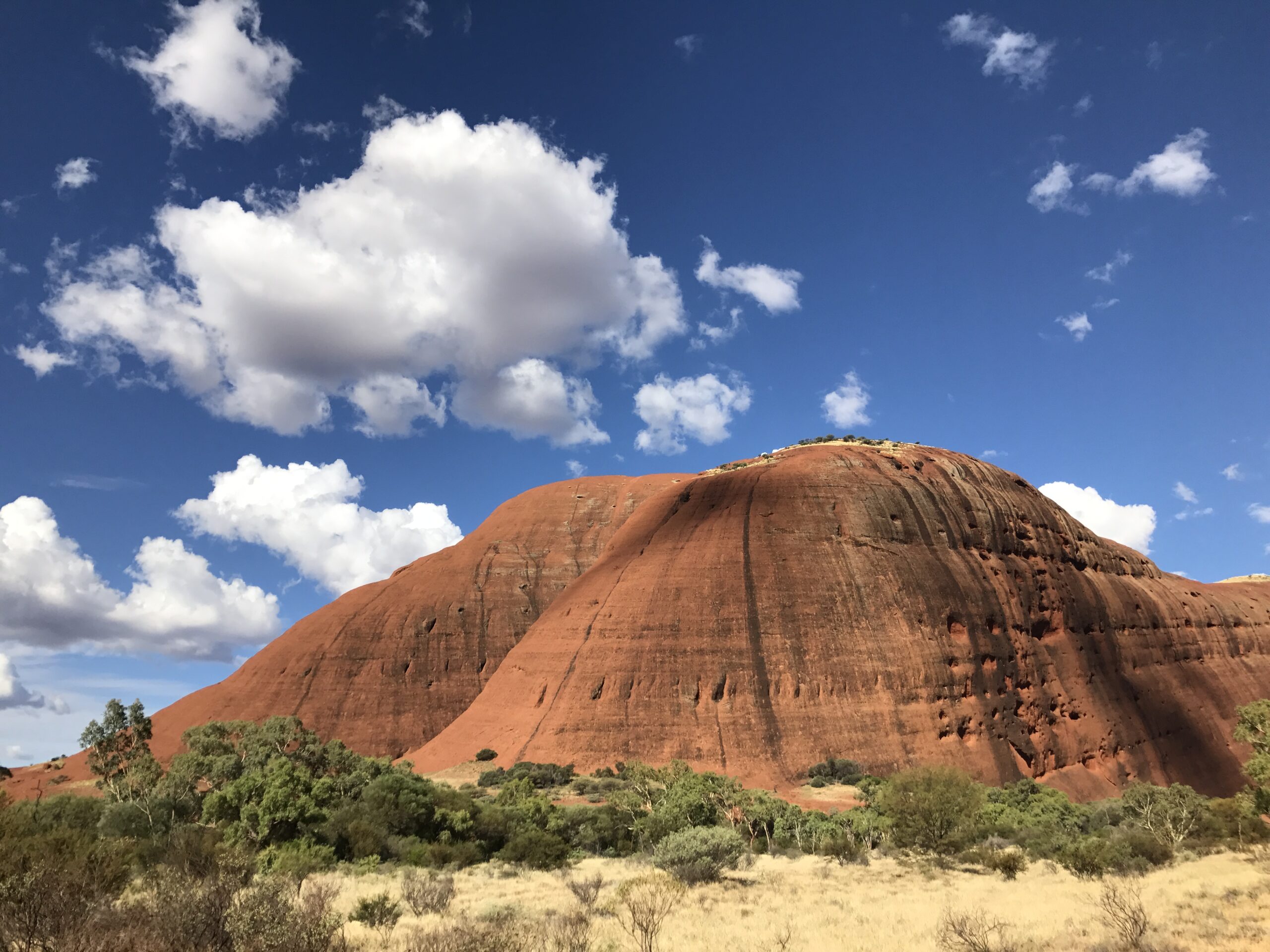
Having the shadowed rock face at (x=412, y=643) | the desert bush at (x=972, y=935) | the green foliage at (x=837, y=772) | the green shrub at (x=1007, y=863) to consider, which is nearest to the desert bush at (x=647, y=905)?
the desert bush at (x=972, y=935)

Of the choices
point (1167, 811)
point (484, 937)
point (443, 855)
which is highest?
point (484, 937)

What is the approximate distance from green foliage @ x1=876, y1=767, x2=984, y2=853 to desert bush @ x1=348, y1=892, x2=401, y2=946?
621 inches

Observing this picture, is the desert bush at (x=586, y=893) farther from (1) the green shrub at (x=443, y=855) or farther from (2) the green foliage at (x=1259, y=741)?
(2) the green foliage at (x=1259, y=741)

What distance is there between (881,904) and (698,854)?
437 centimetres

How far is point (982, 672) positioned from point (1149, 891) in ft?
90.0

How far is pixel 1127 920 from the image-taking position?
10.2 metres

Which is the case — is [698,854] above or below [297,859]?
below

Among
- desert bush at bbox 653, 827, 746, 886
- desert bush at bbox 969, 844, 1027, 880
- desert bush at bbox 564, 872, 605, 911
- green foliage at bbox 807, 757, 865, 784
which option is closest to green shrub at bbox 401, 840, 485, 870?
desert bush at bbox 564, 872, 605, 911

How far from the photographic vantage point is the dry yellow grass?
1029 centimetres

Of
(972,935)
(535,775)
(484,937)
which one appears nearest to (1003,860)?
(972,935)

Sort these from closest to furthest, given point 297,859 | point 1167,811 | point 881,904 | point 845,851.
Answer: point 881,904, point 297,859, point 845,851, point 1167,811

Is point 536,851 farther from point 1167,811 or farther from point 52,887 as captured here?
point 1167,811

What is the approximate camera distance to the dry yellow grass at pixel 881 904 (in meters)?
10.3

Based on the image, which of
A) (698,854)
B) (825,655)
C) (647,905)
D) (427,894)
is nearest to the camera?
(647,905)
